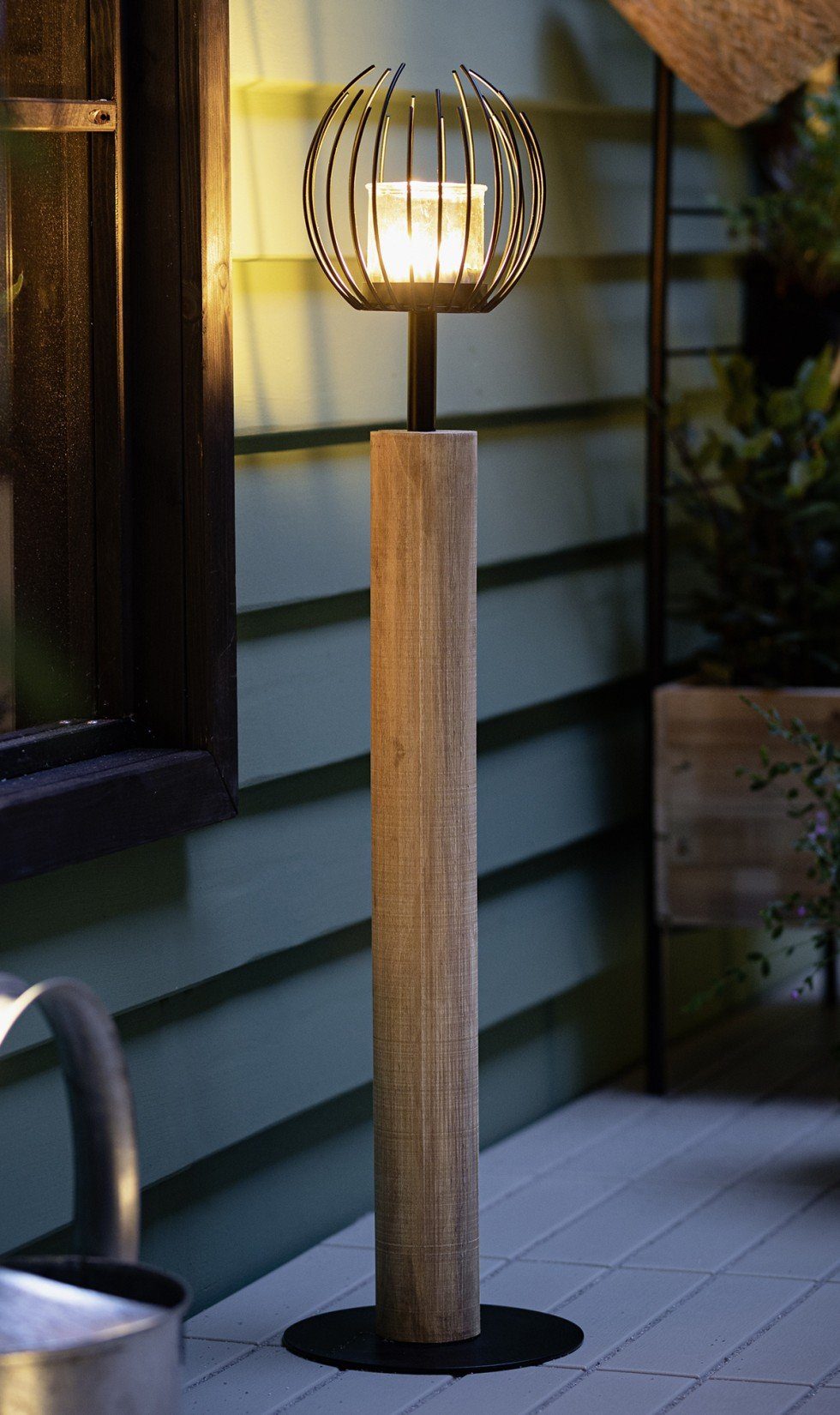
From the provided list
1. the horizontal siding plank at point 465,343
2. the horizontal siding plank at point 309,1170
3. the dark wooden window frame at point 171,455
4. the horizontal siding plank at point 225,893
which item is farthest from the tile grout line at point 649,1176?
the horizontal siding plank at point 465,343

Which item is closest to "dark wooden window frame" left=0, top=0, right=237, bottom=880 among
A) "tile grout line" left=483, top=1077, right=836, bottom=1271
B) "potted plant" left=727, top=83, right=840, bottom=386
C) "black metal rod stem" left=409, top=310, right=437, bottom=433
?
"black metal rod stem" left=409, top=310, right=437, bottom=433

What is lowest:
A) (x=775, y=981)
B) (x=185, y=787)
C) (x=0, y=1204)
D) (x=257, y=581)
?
(x=775, y=981)

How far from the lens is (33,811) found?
2.07m

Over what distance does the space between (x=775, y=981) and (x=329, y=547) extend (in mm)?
1807

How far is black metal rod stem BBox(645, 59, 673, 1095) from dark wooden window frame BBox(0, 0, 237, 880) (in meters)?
1.12

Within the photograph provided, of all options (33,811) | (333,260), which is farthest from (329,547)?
(33,811)

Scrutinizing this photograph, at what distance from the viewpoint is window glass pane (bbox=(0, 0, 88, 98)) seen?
2139 millimetres

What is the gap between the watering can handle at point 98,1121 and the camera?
1665 mm

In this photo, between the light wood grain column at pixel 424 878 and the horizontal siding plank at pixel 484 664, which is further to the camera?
the horizontal siding plank at pixel 484 664

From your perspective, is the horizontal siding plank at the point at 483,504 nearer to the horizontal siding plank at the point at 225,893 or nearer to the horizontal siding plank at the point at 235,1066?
the horizontal siding plank at the point at 225,893

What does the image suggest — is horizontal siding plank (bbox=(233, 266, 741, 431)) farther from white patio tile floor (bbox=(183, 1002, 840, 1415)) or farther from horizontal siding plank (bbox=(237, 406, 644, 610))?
white patio tile floor (bbox=(183, 1002, 840, 1415))

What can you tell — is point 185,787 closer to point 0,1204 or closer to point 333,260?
point 0,1204

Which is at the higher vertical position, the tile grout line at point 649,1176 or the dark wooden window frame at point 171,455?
the dark wooden window frame at point 171,455

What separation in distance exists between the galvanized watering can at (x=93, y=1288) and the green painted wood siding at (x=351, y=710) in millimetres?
481
